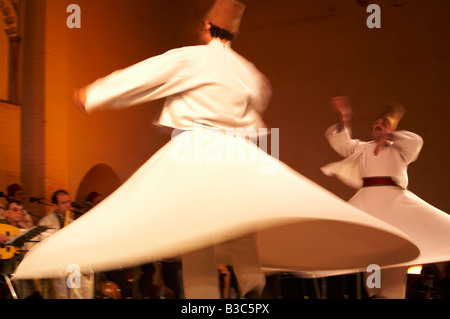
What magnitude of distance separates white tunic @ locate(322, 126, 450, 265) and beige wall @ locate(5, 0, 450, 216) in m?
4.34

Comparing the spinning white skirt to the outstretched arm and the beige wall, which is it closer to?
the outstretched arm

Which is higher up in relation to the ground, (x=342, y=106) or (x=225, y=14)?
(x=225, y=14)

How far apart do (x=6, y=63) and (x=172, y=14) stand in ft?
12.4

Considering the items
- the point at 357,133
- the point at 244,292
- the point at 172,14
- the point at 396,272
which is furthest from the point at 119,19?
the point at 244,292

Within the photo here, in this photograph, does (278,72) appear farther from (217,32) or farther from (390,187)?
(217,32)

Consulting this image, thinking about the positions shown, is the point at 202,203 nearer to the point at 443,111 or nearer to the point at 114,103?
the point at 114,103

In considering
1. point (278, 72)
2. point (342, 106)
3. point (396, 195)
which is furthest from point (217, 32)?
point (278, 72)

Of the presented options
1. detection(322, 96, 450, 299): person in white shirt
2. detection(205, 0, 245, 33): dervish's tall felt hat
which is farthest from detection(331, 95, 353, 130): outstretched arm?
detection(205, 0, 245, 33): dervish's tall felt hat

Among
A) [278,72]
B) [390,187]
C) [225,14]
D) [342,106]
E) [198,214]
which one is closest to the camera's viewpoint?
[198,214]

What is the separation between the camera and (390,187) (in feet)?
15.0

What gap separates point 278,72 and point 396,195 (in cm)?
660

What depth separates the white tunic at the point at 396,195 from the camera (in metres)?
4.34

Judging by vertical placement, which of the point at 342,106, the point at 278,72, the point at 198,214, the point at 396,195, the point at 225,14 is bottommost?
the point at 198,214

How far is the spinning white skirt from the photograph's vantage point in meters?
2.54
